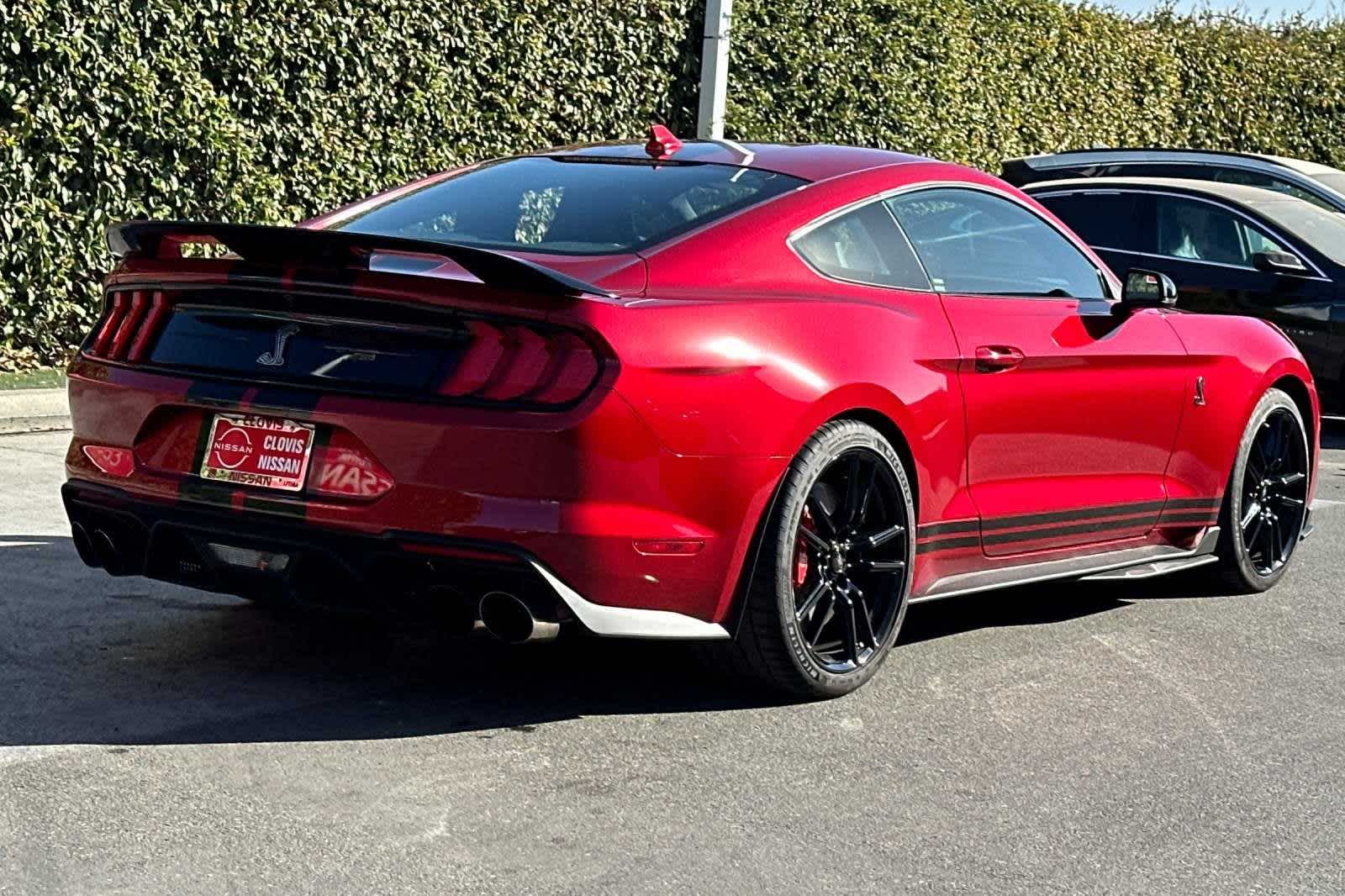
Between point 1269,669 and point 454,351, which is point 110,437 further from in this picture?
point 1269,669

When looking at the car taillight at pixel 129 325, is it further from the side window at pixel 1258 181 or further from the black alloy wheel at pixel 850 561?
the side window at pixel 1258 181

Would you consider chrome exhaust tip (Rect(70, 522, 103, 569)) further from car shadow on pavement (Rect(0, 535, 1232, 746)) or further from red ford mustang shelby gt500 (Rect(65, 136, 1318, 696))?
car shadow on pavement (Rect(0, 535, 1232, 746))

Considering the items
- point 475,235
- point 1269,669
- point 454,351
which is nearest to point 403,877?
point 454,351

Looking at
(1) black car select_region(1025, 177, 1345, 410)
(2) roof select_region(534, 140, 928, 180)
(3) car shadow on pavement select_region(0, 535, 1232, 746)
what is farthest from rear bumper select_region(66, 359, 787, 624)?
(1) black car select_region(1025, 177, 1345, 410)

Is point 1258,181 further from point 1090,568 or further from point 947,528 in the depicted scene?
point 947,528

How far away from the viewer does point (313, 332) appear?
500 centimetres

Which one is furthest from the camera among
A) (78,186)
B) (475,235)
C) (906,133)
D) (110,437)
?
(906,133)

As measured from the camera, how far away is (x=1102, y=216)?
13.1m

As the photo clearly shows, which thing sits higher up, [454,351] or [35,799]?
[454,351]

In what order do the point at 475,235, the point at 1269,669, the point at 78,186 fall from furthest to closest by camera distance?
the point at 78,186, the point at 1269,669, the point at 475,235

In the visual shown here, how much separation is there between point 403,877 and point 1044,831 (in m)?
1.43

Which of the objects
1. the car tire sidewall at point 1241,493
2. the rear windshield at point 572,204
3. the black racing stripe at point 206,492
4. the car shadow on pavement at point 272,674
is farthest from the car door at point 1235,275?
the black racing stripe at point 206,492

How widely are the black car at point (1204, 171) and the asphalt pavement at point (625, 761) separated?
24.7ft

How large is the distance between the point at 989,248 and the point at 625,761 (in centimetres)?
222
